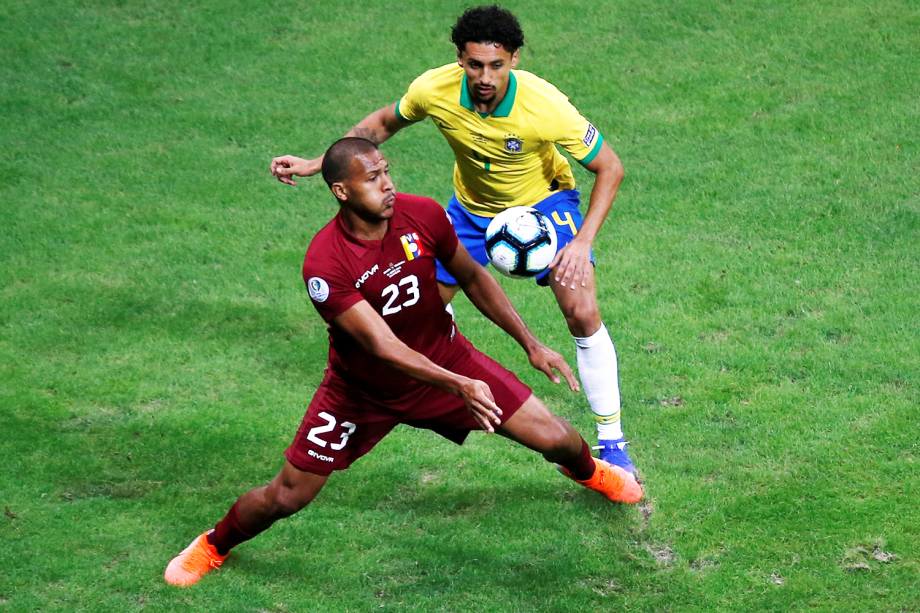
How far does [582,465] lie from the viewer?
743 cm

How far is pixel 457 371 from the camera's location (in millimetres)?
6953

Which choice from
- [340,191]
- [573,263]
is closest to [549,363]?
[573,263]

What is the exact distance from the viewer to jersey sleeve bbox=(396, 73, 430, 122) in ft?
26.4

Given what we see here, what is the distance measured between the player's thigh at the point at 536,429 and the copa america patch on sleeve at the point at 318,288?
124 centimetres

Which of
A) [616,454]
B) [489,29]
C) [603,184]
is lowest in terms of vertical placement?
[616,454]

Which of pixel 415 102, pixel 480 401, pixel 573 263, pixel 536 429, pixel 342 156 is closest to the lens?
pixel 480 401

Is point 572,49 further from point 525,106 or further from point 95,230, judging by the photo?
point 525,106

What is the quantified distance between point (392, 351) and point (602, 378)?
6.65ft

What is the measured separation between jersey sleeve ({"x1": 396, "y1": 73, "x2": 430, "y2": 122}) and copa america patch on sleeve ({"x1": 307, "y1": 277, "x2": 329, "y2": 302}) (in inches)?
81.5

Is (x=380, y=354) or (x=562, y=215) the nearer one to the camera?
(x=380, y=354)

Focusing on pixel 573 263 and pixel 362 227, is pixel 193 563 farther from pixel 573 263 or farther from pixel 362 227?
pixel 573 263

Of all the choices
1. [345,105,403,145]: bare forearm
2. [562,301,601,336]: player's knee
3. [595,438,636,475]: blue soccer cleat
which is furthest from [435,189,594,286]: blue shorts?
[595,438,636,475]: blue soccer cleat

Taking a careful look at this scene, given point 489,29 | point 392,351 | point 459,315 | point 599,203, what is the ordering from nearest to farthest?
point 392,351 < point 489,29 < point 599,203 < point 459,315

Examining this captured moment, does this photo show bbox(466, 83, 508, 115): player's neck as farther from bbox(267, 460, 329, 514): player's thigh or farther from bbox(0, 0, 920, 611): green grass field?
bbox(267, 460, 329, 514): player's thigh
